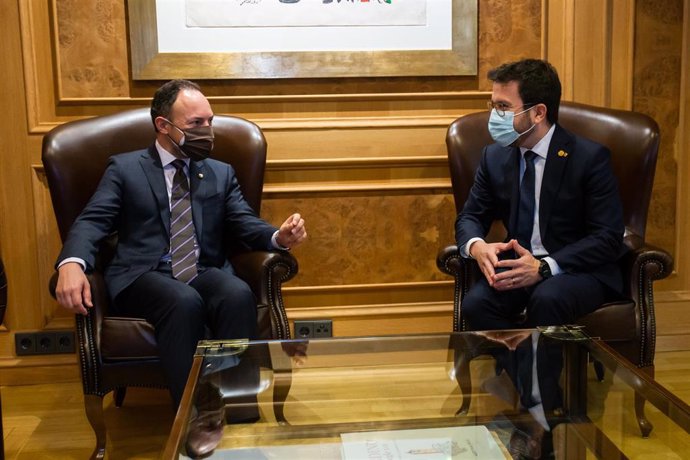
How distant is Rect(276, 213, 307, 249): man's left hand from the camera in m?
2.82

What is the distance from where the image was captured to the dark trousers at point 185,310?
259 cm

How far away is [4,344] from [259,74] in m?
1.58

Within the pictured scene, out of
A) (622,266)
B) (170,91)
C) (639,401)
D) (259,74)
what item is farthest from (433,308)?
(639,401)

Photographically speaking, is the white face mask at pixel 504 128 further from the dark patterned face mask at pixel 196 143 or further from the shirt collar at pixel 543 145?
the dark patterned face mask at pixel 196 143

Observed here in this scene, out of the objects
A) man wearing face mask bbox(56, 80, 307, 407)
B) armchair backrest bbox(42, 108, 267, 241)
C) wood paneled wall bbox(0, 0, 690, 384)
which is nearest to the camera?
man wearing face mask bbox(56, 80, 307, 407)

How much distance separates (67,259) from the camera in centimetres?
266

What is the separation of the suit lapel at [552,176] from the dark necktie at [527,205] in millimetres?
40

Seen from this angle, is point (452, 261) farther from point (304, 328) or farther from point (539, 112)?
point (304, 328)

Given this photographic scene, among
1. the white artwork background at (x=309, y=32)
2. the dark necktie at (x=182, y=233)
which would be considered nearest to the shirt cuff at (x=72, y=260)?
the dark necktie at (x=182, y=233)

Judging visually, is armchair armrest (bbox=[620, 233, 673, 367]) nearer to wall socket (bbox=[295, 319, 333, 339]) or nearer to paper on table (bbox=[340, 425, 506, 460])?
paper on table (bbox=[340, 425, 506, 460])

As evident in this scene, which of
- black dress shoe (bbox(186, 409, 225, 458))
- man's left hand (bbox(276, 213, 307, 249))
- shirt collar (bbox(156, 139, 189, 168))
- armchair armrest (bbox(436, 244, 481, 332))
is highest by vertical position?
shirt collar (bbox(156, 139, 189, 168))

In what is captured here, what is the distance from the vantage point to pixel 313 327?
3.62m

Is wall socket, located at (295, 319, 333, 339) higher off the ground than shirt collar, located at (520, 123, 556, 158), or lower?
lower

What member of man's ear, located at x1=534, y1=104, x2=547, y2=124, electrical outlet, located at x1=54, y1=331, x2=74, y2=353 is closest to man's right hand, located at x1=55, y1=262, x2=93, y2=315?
electrical outlet, located at x1=54, y1=331, x2=74, y2=353
